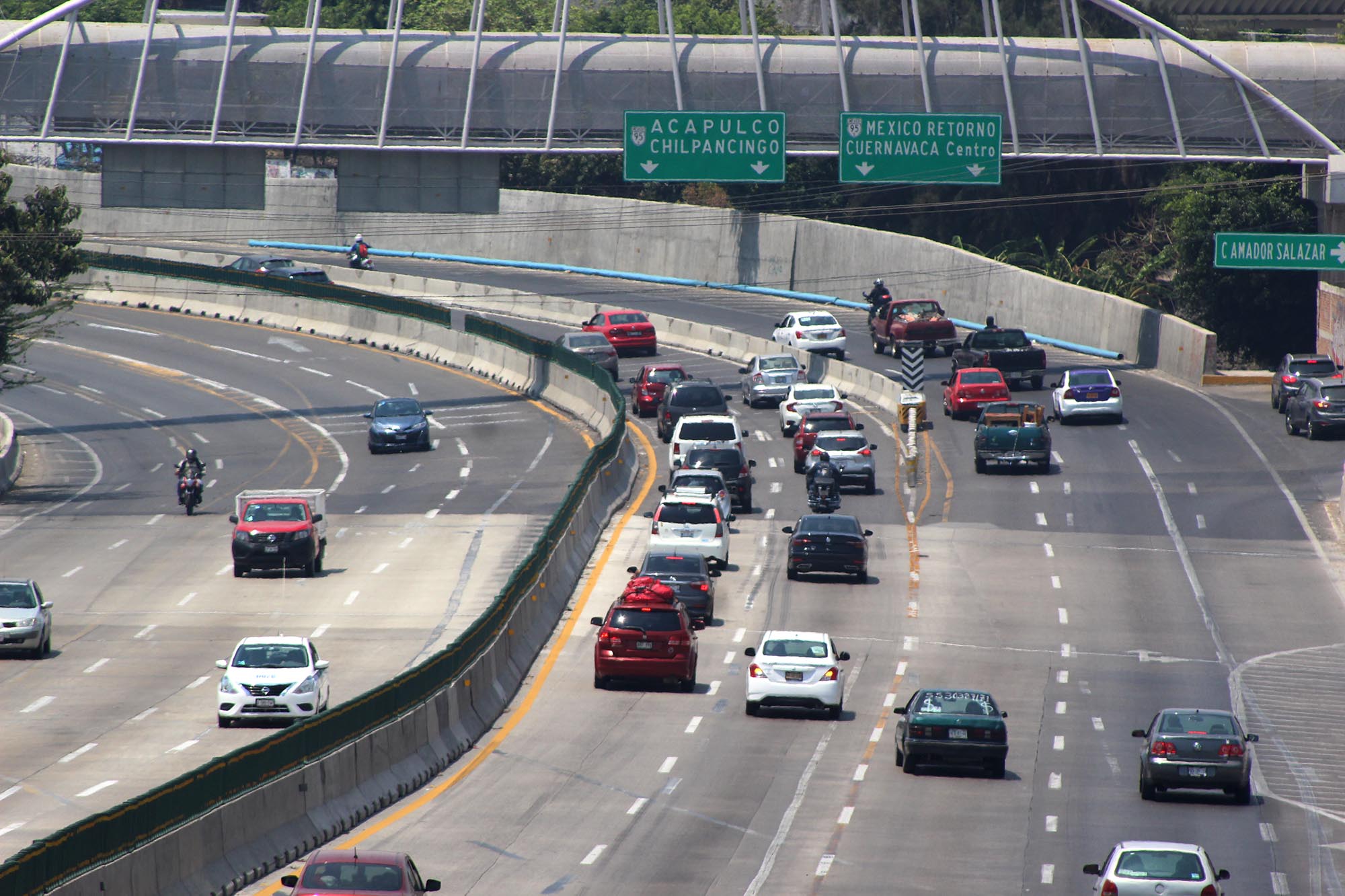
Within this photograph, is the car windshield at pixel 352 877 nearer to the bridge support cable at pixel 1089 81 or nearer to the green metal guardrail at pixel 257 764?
the green metal guardrail at pixel 257 764

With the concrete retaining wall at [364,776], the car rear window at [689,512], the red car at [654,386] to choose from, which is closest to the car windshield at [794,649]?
the concrete retaining wall at [364,776]

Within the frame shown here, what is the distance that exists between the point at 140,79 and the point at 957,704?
41.9 meters

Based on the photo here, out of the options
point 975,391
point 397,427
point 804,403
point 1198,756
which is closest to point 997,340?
point 975,391

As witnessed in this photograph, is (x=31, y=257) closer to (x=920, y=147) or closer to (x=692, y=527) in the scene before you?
(x=692, y=527)

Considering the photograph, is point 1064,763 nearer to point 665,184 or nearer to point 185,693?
point 185,693

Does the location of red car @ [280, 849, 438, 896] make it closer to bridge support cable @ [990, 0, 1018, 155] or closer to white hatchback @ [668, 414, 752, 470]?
white hatchback @ [668, 414, 752, 470]

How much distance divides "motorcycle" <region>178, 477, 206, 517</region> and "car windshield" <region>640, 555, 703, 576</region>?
53.3ft

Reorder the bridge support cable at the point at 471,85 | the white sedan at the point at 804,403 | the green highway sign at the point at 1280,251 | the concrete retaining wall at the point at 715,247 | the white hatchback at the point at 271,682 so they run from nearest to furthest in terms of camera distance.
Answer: the white hatchback at the point at 271,682 → the white sedan at the point at 804,403 → the bridge support cable at the point at 471,85 → the green highway sign at the point at 1280,251 → the concrete retaining wall at the point at 715,247

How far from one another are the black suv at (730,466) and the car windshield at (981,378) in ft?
45.1

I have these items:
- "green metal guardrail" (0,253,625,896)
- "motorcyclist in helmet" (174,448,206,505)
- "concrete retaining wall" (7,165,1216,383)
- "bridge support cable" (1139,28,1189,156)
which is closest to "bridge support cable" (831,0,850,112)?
"bridge support cable" (1139,28,1189,156)

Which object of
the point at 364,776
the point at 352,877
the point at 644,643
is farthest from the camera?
the point at 644,643

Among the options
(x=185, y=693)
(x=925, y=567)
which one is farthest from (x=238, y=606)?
(x=925, y=567)

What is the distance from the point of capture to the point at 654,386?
61375 millimetres

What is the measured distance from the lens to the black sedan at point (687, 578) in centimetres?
3750
